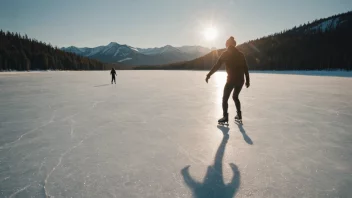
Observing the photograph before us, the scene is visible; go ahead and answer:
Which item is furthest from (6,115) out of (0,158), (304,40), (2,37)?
(304,40)

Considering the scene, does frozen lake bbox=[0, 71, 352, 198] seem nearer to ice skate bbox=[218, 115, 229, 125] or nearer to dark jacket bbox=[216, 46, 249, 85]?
ice skate bbox=[218, 115, 229, 125]

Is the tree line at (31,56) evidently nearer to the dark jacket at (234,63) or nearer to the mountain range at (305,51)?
the mountain range at (305,51)

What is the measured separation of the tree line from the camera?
72188mm

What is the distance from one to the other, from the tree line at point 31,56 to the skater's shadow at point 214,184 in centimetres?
8594

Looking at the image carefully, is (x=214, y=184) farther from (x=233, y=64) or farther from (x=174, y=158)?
(x=233, y=64)

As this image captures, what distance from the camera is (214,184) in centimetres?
228

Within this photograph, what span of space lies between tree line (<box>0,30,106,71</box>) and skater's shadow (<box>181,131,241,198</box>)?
85.9 m

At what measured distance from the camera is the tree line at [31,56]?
72.2 m

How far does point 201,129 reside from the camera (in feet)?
14.9

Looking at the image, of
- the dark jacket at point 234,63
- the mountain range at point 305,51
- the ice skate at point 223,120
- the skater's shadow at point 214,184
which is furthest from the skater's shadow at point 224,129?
the mountain range at point 305,51

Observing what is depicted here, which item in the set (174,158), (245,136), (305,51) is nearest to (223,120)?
(245,136)

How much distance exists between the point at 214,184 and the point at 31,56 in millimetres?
101694

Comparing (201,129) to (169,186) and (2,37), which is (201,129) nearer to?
(169,186)

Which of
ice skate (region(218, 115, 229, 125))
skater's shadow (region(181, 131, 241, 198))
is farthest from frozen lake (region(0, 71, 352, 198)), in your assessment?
ice skate (region(218, 115, 229, 125))
